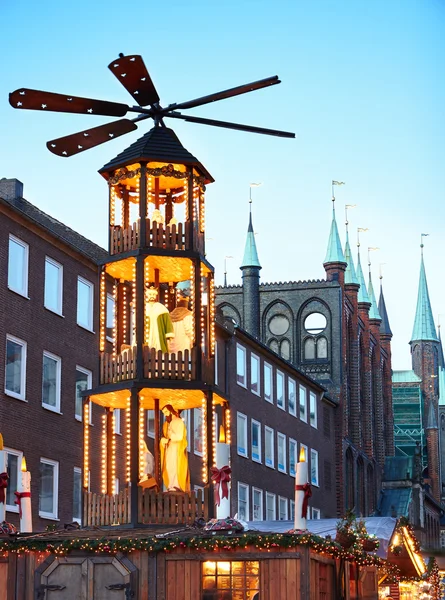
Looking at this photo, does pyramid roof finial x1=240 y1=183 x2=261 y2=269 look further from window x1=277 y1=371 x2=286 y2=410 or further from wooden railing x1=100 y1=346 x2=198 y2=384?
wooden railing x1=100 y1=346 x2=198 y2=384

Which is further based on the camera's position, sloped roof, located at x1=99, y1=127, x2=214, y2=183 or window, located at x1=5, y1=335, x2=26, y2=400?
window, located at x1=5, y1=335, x2=26, y2=400

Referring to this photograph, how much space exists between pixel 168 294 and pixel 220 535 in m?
6.35

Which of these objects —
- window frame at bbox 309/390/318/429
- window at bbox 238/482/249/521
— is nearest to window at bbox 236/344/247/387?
window at bbox 238/482/249/521

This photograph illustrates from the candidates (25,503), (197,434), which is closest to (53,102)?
(25,503)

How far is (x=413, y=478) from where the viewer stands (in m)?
95.4

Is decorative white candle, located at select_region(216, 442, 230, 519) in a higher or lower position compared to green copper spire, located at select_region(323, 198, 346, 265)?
lower

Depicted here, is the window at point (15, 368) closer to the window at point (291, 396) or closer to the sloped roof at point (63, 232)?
the sloped roof at point (63, 232)

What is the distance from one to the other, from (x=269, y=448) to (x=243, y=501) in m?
5.64

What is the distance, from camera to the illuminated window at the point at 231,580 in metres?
21.6

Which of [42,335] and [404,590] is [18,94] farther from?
[404,590]

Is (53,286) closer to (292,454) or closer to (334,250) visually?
(292,454)

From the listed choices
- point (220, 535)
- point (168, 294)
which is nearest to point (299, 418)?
point (168, 294)

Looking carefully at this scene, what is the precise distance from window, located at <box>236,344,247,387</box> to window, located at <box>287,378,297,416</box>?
805 cm

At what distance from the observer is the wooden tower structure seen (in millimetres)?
23578
